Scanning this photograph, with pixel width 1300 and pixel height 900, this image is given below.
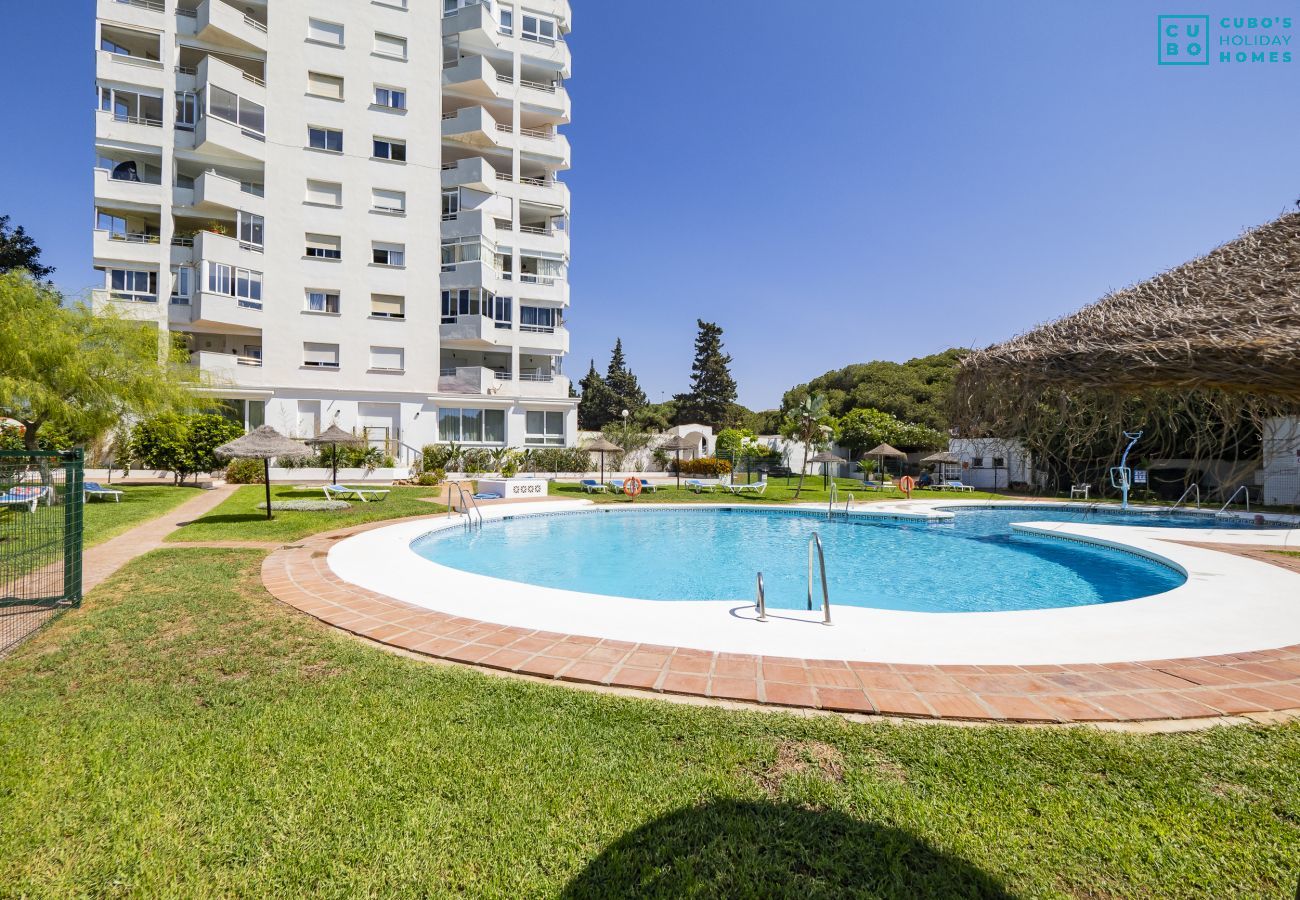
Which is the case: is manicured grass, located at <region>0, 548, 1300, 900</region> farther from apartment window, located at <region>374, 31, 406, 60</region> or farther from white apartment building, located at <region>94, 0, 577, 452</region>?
apartment window, located at <region>374, 31, 406, 60</region>

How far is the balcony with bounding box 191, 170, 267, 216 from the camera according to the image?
2462 centimetres

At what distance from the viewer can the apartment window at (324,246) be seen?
26656mm

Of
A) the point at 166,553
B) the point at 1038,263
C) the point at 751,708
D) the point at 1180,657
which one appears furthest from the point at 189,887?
the point at 1038,263

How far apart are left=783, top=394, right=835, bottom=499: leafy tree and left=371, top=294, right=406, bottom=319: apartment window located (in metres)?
20.8

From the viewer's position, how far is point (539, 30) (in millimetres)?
31125

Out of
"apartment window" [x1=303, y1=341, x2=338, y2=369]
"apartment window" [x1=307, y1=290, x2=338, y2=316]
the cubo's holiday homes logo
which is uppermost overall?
"apartment window" [x1=307, y1=290, x2=338, y2=316]

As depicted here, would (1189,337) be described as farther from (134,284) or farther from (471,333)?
(134,284)

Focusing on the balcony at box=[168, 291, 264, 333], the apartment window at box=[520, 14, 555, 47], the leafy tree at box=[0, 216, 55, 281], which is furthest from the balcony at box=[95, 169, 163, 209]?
the apartment window at box=[520, 14, 555, 47]

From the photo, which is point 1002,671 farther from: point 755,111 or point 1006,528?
point 755,111

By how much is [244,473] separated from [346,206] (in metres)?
14.3

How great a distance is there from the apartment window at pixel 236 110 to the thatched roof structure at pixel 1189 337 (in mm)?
34154

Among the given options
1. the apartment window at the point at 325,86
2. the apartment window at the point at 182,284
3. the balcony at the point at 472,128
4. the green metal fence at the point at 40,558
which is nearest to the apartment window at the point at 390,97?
the apartment window at the point at 325,86

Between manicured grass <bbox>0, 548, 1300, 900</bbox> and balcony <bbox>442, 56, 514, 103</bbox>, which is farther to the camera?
balcony <bbox>442, 56, 514, 103</bbox>

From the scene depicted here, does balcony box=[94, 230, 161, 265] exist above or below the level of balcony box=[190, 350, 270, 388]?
above
